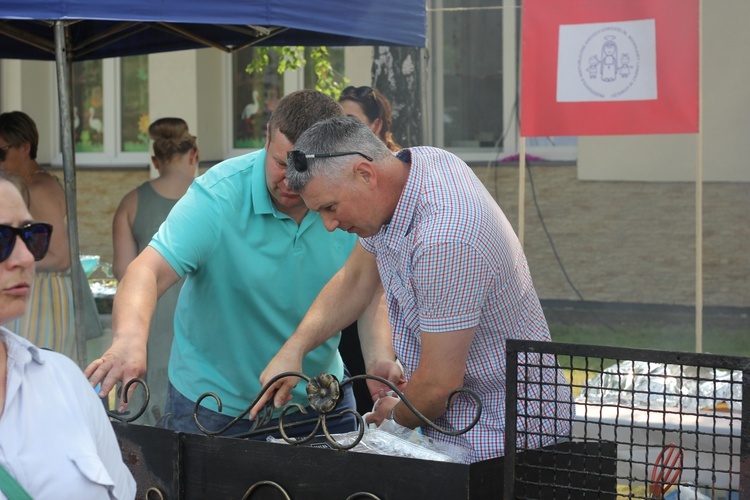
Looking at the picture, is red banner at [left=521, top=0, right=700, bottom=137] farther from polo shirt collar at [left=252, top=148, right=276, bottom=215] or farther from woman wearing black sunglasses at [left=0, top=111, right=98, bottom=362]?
polo shirt collar at [left=252, top=148, right=276, bottom=215]

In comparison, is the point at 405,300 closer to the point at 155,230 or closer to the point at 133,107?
the point at 155,230

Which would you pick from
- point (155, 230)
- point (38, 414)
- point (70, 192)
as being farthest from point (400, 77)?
point (38, 414)

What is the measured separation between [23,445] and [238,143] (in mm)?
10786

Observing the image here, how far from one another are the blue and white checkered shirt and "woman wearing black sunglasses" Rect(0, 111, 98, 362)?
2.93 meters

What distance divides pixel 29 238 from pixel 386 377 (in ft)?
4.23

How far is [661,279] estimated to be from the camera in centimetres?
937

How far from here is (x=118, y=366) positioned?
2.15m

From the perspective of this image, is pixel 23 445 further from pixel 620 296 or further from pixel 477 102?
pixel 477 102

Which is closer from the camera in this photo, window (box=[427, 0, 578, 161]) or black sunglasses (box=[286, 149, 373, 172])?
black sunglasses (box=[286, 149, 373, 172])

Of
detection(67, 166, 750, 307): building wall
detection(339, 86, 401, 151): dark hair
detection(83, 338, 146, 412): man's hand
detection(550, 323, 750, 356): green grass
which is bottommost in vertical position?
detection(550, 323, 750, 356): green grass

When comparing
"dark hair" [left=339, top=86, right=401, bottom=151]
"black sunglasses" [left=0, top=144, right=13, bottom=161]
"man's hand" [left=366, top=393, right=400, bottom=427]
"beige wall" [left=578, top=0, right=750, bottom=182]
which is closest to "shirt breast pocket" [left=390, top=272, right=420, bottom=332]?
"man's hand" [left=366, top=393, right=400, bottom=427]

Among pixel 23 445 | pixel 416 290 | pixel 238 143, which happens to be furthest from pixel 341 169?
pixel 238 143

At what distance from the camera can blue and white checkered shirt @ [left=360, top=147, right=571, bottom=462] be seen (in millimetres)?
2039

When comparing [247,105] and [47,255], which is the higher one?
[247,105]
